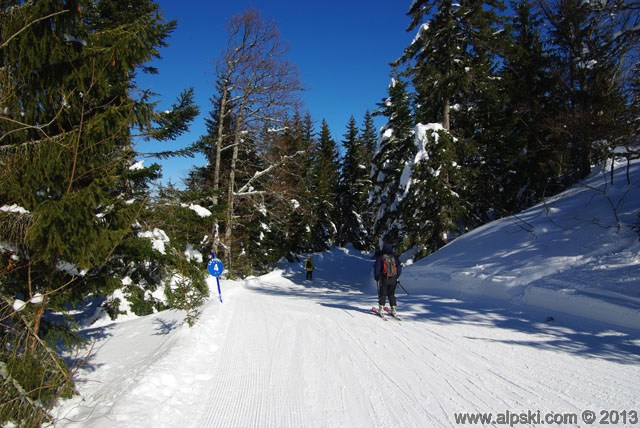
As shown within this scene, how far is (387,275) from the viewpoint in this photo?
779 cm

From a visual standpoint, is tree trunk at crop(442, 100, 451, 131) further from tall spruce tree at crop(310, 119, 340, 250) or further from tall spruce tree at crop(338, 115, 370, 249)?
tall spruce tree at crop(338, 115, 370, 249)

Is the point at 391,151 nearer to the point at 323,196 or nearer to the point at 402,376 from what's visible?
the point at 323,196

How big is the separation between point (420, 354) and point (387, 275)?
9.25 ft

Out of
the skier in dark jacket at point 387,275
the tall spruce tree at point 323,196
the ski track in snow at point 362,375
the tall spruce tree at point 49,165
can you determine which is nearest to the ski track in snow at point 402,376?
the ski track in snow at point 362,375

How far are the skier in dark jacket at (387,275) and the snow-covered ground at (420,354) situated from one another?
0.61 m

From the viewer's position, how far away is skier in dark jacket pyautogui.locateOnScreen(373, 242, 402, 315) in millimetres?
7781

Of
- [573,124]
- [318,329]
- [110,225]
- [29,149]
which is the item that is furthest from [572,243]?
[29,149]

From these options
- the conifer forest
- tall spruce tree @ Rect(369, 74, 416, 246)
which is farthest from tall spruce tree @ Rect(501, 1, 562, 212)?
tall spruce tree @ Rect(369, 74, 416, 246)

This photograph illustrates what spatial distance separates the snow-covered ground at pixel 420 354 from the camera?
344cm

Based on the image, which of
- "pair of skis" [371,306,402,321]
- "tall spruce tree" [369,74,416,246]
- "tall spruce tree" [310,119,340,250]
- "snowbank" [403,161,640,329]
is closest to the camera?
"snowbank" [403,161,640,329]

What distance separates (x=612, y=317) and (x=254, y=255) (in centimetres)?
2089

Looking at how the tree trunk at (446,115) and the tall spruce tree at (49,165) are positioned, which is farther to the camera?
the tree trunk at (446,115)

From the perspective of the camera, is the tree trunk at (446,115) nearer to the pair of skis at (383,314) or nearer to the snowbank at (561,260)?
the snowbank at (561,260)

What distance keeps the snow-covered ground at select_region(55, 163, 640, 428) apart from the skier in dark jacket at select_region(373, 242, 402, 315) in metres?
0.61
